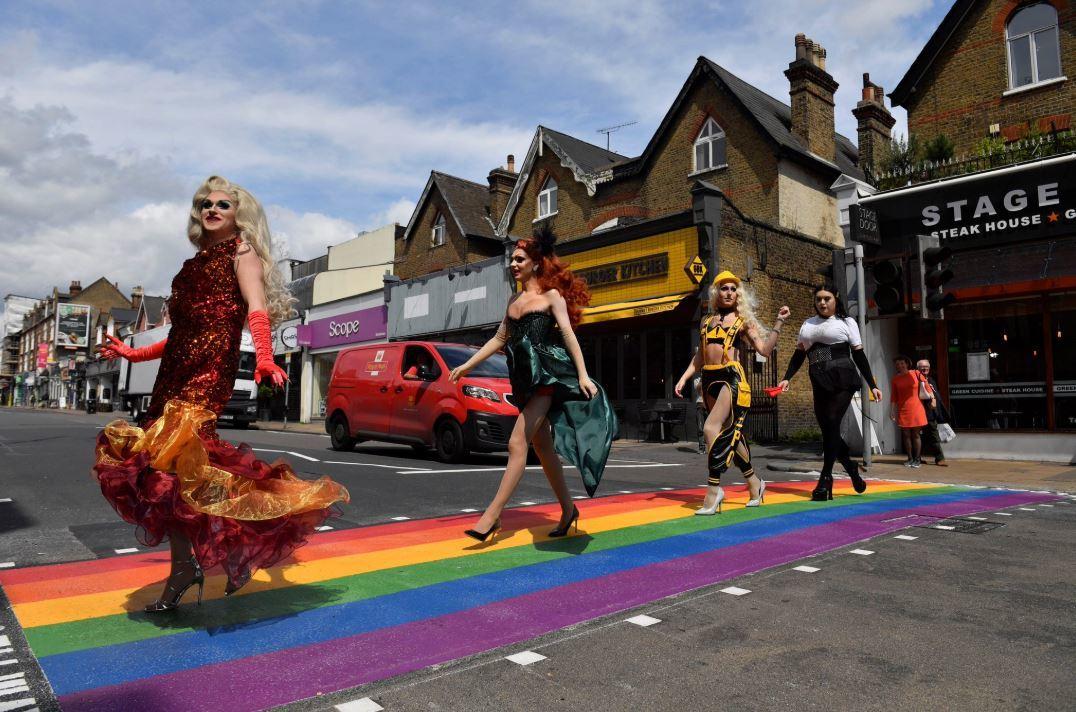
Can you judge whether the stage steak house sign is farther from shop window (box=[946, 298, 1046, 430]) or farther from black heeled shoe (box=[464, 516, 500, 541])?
black heeled shoe (box=[464, 516, 500, 541])

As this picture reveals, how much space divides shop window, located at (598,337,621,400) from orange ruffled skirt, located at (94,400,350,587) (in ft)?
55.3

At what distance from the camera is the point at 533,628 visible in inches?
116

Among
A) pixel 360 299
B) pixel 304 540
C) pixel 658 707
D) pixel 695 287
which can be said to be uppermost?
pixel 360 299

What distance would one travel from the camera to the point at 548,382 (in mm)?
4336

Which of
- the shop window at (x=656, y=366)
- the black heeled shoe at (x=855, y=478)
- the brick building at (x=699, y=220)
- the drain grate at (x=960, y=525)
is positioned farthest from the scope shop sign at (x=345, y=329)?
the drain grate at (x=960, y=525)

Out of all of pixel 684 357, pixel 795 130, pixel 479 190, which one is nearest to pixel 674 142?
pixel 795 130

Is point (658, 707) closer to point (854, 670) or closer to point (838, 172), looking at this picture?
point (854, 670)

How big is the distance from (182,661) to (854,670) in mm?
2355

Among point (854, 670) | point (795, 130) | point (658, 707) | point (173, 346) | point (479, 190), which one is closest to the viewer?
point (658, 707)

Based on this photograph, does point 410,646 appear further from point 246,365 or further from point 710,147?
point 246,365

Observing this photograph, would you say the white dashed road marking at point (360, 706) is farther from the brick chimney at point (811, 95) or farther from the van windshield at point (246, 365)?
the van windshield at point (246, 365)

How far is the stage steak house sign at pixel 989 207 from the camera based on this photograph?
11758 millimetres

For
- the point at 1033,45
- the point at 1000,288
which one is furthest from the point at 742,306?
the point at 1033,45

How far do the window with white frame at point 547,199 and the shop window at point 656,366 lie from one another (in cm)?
830
